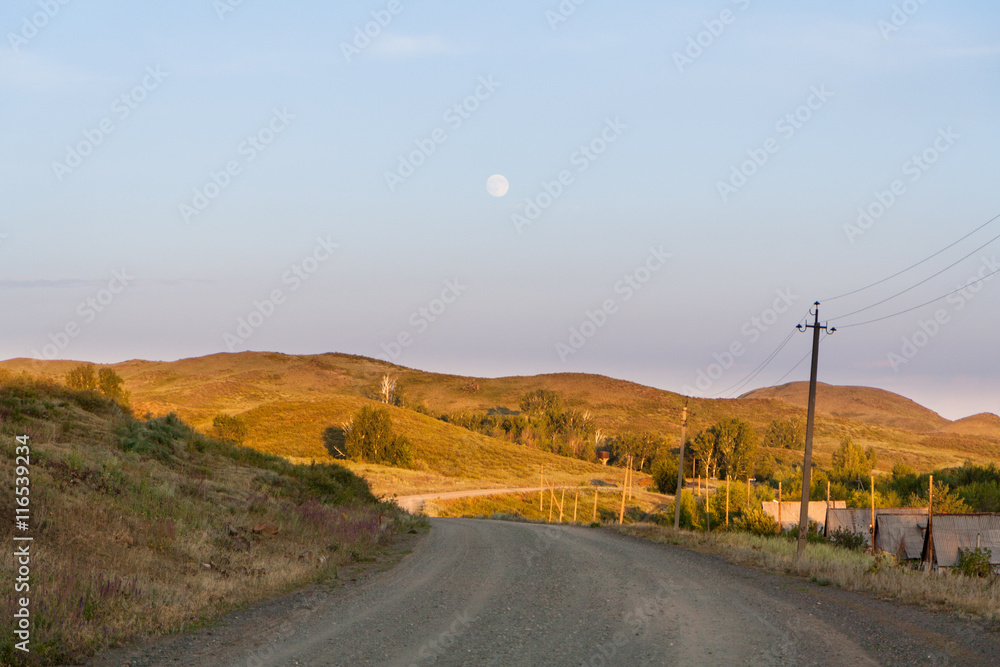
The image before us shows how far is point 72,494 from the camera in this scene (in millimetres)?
12906

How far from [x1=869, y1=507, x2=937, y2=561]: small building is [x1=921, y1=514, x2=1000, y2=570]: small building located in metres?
1.20

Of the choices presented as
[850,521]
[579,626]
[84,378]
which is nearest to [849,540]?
[850,521]

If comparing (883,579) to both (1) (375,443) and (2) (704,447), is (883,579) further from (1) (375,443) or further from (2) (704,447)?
(2) (704,447)

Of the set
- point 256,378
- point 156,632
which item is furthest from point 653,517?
point 256,378

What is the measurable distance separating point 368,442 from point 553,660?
68.0 metres

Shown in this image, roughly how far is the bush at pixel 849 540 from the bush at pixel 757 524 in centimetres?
246

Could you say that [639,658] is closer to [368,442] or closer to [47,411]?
[47,411]

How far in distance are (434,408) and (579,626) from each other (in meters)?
152

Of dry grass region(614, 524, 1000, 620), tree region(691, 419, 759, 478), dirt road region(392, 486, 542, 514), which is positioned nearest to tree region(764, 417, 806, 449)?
tree region(691, 419, 759, 478)

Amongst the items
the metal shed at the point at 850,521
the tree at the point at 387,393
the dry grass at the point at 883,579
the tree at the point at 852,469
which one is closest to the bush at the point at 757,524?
the metal shed at the point at 850,521

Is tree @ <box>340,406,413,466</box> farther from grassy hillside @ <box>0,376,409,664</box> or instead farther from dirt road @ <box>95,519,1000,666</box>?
dirt road @ <box>95,519,1000,666</box>

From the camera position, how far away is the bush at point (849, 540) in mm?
28858

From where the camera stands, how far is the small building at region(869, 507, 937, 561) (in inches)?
1102

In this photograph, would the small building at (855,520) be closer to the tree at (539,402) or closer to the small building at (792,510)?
the small building at (792,510)
